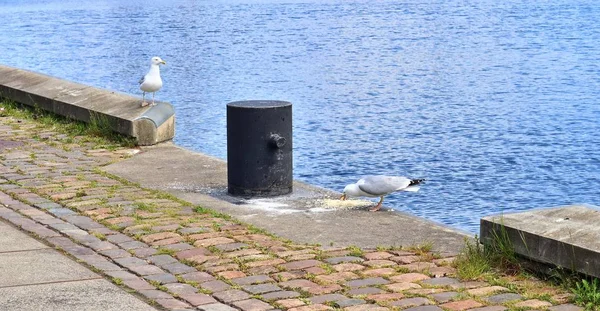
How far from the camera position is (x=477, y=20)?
1813 inches

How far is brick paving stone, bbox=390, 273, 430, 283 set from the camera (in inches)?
266

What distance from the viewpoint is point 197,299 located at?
6.40 metres

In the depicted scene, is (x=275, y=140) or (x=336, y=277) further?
(x=275, y=140)

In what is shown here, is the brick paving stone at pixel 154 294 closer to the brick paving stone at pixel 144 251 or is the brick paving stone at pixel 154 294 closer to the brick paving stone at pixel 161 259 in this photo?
the brick paving stone at pixel 161 259

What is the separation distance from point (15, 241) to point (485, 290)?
11.4ft

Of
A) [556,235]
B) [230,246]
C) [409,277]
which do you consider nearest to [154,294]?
[230,246]

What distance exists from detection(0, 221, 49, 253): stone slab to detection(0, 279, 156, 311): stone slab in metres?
0.98

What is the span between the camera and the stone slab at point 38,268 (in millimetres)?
6762

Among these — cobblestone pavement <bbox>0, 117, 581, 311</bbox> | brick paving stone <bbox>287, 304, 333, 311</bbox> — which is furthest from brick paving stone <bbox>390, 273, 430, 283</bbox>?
brick paving stone <bbox>287, 304, 333, 311</bbox>

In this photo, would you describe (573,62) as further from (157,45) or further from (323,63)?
(157,45)

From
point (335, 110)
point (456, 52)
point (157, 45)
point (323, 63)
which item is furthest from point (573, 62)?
point (157, 45)

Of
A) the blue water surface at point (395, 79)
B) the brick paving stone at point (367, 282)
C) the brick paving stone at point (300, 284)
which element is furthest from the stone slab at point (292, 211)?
the blue water surface at point (395, 79)

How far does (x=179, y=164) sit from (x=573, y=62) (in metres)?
21.8

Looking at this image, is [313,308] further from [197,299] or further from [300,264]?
[300,264]
